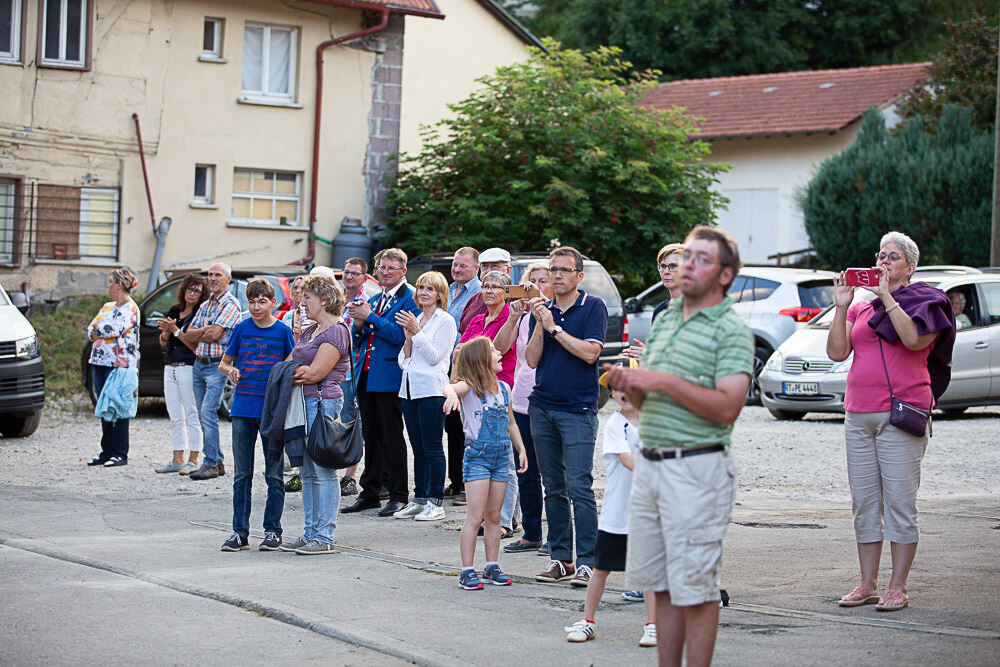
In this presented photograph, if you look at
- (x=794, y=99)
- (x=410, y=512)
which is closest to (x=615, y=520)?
(x=410, y=512)

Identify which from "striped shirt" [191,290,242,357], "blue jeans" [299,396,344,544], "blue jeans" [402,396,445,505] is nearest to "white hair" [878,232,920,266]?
"blue jeans" [299,396,344,544]

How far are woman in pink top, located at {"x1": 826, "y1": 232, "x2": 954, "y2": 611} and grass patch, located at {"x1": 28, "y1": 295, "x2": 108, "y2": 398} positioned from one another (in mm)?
14234

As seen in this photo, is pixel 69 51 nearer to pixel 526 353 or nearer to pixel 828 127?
pixel 526 353

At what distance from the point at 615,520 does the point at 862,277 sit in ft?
6.25

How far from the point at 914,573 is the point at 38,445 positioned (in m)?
10.2

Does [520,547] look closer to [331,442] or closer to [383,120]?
[331,442]

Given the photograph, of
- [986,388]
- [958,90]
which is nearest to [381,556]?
[986,388]

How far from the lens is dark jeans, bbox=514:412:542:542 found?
341 inches

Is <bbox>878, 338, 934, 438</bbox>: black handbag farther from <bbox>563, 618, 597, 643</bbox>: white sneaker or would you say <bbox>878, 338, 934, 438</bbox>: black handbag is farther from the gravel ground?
the gravel ground

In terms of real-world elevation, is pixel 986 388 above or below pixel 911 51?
below

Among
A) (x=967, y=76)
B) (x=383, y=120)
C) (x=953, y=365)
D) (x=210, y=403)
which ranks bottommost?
(x=210, y=403)

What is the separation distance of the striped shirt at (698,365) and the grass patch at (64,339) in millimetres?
15397

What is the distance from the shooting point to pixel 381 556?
851 cm

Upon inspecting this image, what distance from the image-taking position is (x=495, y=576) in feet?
24.6
